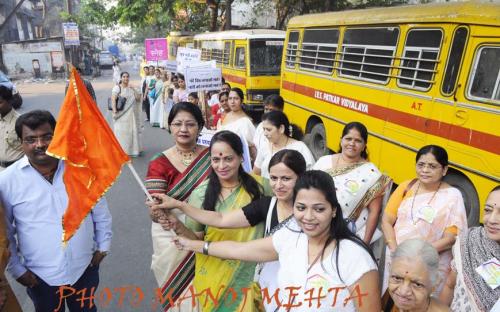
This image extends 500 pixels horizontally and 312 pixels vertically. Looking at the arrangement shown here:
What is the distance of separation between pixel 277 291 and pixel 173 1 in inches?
660

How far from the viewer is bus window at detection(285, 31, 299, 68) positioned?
8672mm

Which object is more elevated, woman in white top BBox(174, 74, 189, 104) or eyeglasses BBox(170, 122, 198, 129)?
eyeglasses BBox(170, 122, 198, 129)

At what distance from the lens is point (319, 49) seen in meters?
7.62

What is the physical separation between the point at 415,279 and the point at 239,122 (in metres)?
3.32

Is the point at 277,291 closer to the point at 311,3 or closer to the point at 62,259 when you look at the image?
the point at 62,259

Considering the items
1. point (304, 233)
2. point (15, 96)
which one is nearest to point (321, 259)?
→ point (304, 233)

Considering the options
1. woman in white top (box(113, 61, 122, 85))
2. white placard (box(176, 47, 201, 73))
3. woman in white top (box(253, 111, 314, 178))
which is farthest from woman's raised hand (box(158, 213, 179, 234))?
woman in white top (box(113, 61, 122, 85))

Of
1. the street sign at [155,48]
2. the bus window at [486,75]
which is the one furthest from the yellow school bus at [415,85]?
the street sign at [155,48]

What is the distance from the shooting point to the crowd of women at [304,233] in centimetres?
156

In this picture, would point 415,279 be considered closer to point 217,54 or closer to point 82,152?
point 82,152

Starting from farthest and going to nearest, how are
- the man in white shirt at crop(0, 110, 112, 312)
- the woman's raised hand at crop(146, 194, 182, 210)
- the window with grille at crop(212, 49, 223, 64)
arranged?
1. the window with grille at crop(212, 49, 223, 64)
2. the man in white shirt at crop(0, 110, 112, 312)
3. the woman's raised hand at crop(146, 194, 182, 210)

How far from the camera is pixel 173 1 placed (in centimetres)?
1664

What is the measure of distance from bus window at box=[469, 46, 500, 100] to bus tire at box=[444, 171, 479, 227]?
922 mm

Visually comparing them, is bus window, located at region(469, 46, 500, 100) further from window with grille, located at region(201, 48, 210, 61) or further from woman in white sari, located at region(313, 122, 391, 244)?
window with grille, located at region(201, 48, 210, 61)
